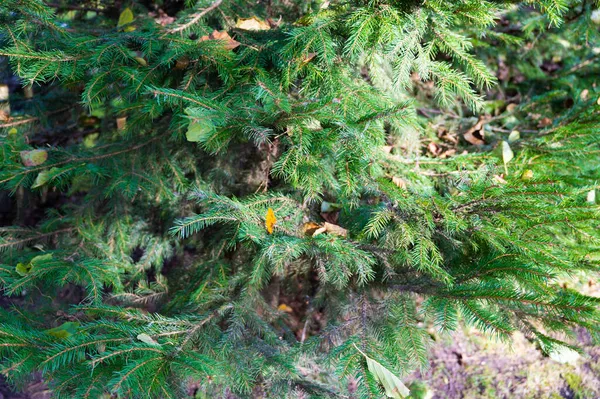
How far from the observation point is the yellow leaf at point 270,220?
6.21 ft

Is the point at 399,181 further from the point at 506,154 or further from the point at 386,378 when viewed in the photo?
the point at 386,378

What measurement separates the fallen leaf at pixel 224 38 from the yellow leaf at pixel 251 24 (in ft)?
0.46

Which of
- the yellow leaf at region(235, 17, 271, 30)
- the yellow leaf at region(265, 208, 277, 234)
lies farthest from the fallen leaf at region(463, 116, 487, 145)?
the yellow leaf at region(265, 208, 277, 234)

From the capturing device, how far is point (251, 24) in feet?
7.54

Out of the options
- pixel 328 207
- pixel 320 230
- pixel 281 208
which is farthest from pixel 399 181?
pixel 281 208

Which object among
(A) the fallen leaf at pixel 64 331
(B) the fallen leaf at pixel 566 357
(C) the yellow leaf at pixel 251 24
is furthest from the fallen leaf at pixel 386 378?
(C) the yellow leaf at pixel 251 24

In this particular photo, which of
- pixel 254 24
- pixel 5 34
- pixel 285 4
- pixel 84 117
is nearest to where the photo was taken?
pixel 5 34

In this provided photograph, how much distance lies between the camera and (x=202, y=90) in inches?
83.8

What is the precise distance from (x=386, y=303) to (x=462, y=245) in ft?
1.42

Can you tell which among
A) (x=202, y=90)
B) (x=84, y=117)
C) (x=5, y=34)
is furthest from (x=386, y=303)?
(x=84, y=117)

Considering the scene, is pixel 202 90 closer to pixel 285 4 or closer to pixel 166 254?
pixel 285 4

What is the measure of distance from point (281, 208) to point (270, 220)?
207 mm

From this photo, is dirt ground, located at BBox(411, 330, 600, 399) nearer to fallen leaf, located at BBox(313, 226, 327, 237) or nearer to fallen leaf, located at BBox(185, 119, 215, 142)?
fallen leaf, located at BBox(313, 226, 327, 237)

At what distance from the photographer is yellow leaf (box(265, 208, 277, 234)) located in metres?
1.89
